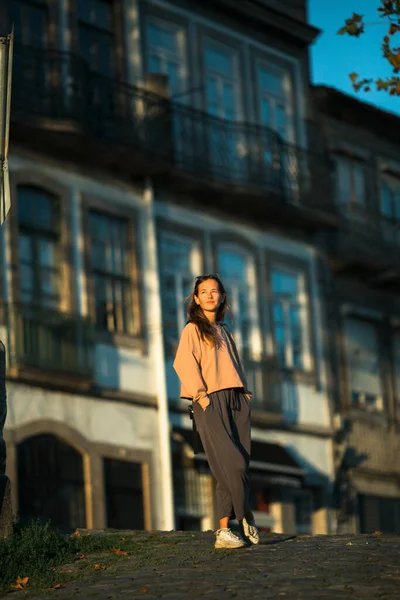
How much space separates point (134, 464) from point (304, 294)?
658 centimetres

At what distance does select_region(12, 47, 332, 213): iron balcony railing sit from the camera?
27.3 m

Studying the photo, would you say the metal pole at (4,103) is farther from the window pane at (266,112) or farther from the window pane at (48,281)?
the window pane at (266,112)

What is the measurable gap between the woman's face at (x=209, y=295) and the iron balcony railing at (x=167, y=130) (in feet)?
→ 47.7

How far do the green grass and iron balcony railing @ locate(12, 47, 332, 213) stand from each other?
47.4 feet

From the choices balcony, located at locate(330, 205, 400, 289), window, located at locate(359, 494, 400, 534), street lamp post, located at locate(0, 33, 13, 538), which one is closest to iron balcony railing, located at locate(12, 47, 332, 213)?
balcony, located at locate(330, 205, 400, 289)

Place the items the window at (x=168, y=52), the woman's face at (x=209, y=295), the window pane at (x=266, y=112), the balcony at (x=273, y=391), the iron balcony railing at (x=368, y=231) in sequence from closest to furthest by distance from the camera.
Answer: the woman's face at (x=209, y=295) → the balcony at (x=273, y=391) → the window at (x=168, y=52) → the window pane at (x=266, y=112) → the iron balcony railing at (x=368, y=231)

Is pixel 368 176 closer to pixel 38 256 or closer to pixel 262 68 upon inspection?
pixel 262 68

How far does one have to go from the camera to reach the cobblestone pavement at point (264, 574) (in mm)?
10242

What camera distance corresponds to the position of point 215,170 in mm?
30594

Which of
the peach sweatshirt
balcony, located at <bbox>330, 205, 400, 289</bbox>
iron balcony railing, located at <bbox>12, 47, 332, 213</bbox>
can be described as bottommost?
the peach sweatshirt

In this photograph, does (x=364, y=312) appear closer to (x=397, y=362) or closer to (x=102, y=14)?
(x=397, y=362)

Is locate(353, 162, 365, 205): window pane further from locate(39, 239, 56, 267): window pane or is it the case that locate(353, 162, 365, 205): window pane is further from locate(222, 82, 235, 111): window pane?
locate(39, 239, 56, 267): window pane

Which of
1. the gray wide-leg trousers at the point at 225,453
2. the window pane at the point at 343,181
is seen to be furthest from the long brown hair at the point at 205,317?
the window pane at the point at 343,181

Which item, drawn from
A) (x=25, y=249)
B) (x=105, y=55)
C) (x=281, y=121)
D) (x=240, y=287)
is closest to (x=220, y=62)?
(x=281, y=121)
